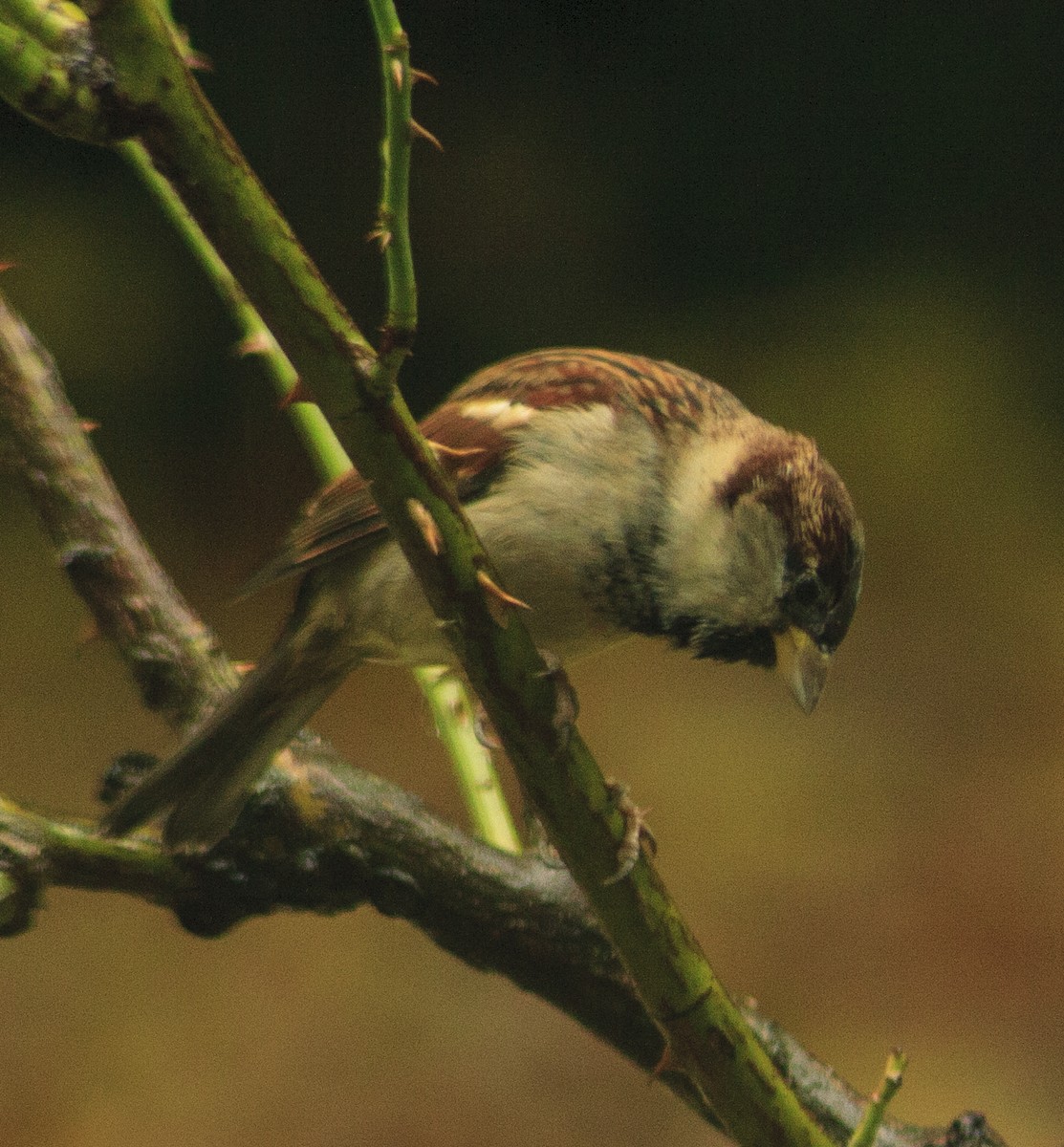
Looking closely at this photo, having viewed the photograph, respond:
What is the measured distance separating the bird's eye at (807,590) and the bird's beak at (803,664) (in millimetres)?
25

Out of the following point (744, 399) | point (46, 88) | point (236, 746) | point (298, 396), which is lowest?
point (744, 399)

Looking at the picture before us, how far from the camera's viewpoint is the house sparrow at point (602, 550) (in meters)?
1.28

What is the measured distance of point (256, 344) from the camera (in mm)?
1118

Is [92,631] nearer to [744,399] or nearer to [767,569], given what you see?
[767,569]

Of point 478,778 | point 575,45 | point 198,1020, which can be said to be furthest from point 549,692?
point 575,45

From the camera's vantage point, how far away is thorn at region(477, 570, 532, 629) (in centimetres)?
78

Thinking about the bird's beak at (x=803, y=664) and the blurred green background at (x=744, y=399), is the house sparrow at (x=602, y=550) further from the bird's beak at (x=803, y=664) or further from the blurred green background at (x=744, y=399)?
the blurred green background at (x=744, y=399)

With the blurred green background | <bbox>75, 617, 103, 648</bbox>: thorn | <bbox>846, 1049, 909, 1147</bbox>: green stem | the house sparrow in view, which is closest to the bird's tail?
the house sparrow

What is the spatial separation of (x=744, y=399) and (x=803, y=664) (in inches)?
60.3

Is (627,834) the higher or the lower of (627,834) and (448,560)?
the lower

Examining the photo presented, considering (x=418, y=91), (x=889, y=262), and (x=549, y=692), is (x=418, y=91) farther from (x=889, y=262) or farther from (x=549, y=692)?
(x=549, y=692)

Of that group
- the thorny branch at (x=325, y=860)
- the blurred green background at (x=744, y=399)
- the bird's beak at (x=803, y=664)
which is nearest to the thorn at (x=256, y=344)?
the thorny branch at (x=325, y=860)

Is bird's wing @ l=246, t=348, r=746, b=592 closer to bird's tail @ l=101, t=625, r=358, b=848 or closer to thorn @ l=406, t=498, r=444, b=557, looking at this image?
bird's tail @ l=101, t=625, r=358, b=848

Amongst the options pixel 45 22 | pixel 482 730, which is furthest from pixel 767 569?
pixel 45 22
